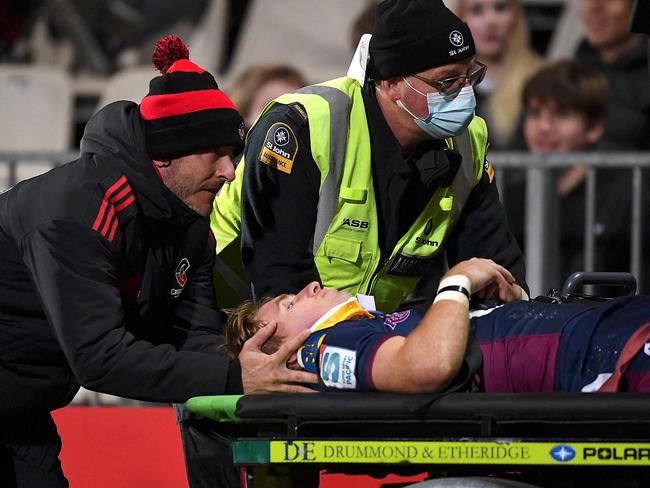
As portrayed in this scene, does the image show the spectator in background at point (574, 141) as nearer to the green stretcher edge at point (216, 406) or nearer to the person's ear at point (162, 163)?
the person's ear at point (162, 163)

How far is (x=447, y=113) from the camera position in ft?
14.6

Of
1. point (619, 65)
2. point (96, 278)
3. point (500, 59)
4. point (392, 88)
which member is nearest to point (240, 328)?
point (96, 278)

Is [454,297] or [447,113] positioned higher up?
[447,113]

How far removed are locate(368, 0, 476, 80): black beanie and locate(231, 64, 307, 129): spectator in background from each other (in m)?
2.41

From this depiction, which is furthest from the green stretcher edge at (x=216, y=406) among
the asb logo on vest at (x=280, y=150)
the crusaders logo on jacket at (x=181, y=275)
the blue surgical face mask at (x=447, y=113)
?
the blue surgical face mask at (x=447, y=113)

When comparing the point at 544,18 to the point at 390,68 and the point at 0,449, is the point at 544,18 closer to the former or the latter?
the point at 390,68

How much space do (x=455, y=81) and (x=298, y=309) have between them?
0.96 meters

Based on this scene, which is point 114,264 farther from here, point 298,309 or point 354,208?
point 354,208

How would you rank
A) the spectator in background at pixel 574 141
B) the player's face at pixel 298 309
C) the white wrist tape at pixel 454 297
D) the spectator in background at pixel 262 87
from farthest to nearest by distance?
1. the spectator in background at pixel 262 87
2. the spectator in background at pixel 574 141
3. the player's face at pixel 298 309
4. the white wrist tape at pixel 454 297

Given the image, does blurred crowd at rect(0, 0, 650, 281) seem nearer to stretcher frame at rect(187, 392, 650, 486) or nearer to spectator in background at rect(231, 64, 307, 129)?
spectator in background at rect(231, 64, 307, 129)

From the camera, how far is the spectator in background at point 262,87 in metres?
6.85

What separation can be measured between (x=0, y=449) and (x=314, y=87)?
5.02ft

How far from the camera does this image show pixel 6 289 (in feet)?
12.2

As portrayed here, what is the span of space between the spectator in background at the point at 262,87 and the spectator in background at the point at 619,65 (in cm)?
146
